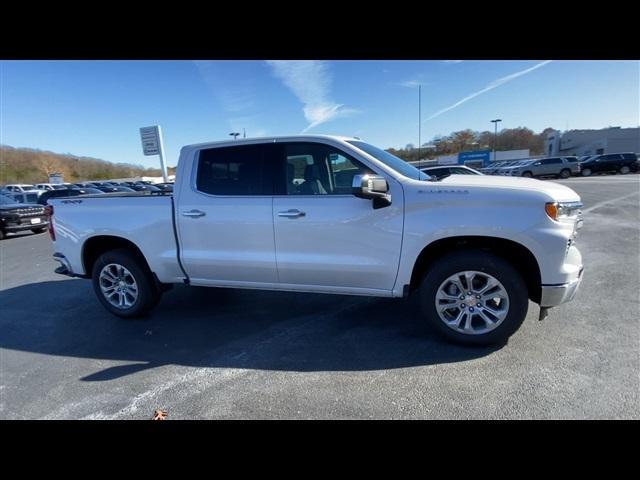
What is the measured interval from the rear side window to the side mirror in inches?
40.0

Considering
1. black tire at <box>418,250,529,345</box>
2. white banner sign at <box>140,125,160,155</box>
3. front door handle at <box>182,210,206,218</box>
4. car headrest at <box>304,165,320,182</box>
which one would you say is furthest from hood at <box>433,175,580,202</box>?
white banner sign at <box>140,125,160,155</box>

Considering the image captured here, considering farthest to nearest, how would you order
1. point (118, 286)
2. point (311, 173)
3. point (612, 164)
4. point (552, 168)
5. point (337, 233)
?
1. point (552, 168)
2. point (612, 164)
3. point (118, 286)
4. point (311, 173)
5. point (337, 233)

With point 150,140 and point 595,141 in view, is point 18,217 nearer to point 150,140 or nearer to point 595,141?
point 150,140

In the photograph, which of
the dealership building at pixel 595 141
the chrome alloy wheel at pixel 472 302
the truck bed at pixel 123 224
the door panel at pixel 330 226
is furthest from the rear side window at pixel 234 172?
the dealership building at pixel 595 141

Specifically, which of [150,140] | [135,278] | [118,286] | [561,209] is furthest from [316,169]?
[150,140]

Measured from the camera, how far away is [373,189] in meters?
2.88

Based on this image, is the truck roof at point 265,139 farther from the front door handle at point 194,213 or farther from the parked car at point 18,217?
the parked car at point 18,217

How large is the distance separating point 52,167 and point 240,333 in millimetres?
106155

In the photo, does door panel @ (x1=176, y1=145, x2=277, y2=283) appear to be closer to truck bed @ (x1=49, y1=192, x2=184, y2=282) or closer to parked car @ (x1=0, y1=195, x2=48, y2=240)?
truck bed @ (x1=49, y1=192, x2=184, y2=282)

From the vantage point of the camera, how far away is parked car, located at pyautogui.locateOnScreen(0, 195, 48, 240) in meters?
11.6

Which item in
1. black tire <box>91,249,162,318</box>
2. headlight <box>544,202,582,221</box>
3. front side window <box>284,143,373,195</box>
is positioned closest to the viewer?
headlight <box>544,202,582,221</box>

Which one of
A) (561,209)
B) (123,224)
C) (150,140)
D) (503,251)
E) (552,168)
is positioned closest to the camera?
(561,209)
